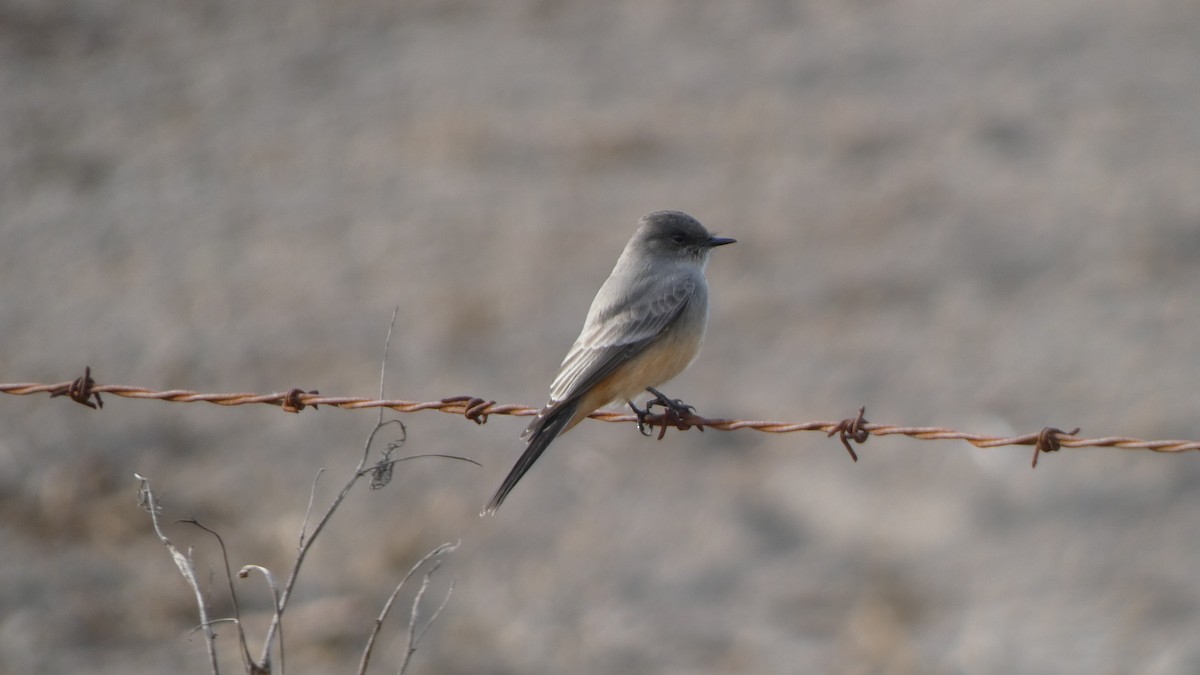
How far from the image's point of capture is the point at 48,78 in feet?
62.9

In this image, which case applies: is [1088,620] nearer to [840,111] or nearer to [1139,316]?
[1139,316]

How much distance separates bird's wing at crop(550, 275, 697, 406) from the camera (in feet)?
19.4

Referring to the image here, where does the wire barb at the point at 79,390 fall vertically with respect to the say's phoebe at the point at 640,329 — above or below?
below

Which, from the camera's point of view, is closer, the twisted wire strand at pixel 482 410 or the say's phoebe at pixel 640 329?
the twisted wire strand at pixel 482 410

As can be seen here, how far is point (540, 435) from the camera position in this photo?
562 centimetres

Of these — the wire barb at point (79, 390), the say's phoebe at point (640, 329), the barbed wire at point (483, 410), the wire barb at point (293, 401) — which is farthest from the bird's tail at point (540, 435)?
the wire barb at point (79, 390)

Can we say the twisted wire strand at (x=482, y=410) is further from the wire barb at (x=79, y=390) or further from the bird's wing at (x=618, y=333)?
the bird's wing at (x=618, y=333)

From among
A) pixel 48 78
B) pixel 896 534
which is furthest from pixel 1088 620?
pixel 48 78

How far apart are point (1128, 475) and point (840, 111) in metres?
7.14

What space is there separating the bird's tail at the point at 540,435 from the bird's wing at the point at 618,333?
7 cm

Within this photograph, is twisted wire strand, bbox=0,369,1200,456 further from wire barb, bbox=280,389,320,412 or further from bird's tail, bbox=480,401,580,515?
bird's tail, bbox=480,401,580,515

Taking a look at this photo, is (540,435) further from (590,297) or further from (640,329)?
(590,297)

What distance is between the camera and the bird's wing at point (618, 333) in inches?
233

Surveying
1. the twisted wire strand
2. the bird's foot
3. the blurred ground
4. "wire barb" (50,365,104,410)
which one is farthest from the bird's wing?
the blurred ground
